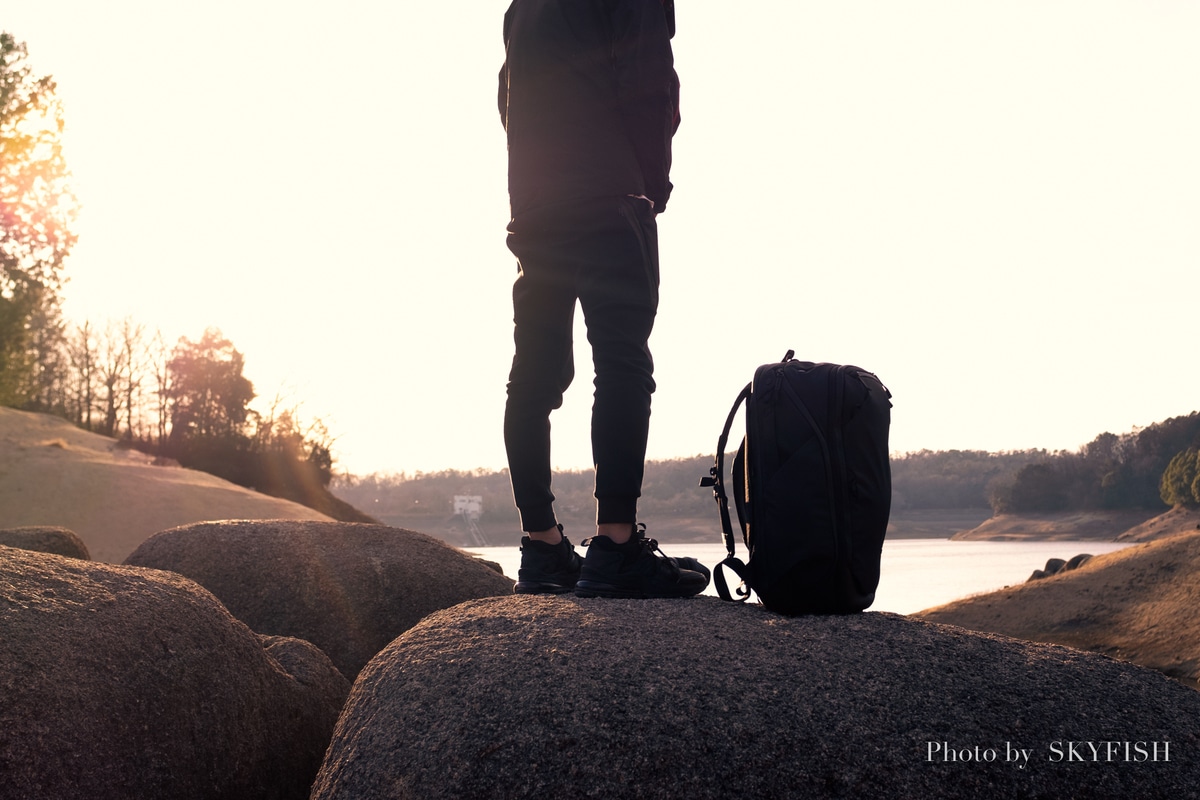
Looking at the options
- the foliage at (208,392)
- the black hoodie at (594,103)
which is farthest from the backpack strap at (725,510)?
the foliage at (208,392)

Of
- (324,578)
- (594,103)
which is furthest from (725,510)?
(324,578)

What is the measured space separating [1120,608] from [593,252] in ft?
24.5

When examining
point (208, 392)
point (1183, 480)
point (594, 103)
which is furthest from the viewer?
point (1183, 480)

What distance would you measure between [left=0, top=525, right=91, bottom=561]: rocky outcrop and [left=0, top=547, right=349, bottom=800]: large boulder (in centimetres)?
318

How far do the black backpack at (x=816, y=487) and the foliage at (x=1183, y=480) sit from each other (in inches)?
1483

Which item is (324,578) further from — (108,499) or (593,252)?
(108,499)

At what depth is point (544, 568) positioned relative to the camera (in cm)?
337

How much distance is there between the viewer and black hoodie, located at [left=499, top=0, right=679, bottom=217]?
311 cm

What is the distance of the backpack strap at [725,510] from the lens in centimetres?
295

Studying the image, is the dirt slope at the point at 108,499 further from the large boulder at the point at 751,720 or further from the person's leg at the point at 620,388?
the large boulder at the point at 751,720

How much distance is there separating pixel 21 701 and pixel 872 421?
2.54 metres

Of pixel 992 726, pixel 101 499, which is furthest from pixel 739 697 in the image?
pixel 101 499

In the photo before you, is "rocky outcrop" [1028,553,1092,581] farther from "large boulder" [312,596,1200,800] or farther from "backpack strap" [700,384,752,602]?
"large boulder" [312,596,1200,800]

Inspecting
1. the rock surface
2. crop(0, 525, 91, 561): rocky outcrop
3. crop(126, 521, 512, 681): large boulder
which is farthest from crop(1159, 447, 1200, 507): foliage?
crop(0, 525, 91, 561): rocky outcrop
